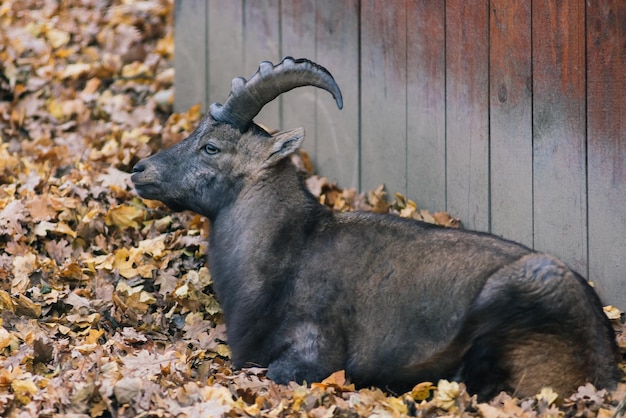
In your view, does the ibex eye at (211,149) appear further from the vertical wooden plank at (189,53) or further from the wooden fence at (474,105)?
the vertical wooden plank at (189,53)

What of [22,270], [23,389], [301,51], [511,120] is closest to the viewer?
[23,389]

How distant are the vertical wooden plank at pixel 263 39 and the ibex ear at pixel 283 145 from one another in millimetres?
2606

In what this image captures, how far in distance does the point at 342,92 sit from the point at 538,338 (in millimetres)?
3628

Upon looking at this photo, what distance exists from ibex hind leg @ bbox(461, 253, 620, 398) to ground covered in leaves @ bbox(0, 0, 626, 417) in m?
0.12

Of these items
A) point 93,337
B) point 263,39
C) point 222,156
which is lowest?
point 93,337

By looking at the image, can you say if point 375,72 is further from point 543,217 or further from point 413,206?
point 543,217

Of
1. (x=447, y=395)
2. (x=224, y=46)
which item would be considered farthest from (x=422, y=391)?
(x=224, y=46)

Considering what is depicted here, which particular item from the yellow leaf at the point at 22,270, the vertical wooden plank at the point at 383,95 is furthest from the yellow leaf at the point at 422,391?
the yellow leaf at the point at 22,270

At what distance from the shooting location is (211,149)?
715 cm

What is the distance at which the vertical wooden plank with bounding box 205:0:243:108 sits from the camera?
991cm

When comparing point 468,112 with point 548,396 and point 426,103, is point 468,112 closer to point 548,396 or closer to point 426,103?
point 426,103

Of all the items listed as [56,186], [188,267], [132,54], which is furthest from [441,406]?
[132,54]

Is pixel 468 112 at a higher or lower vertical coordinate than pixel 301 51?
lower

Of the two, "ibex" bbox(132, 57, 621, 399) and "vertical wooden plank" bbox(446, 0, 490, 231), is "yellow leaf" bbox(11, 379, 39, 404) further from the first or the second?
"vertical wooden plank" bbox(446, 0, 490, 231)
